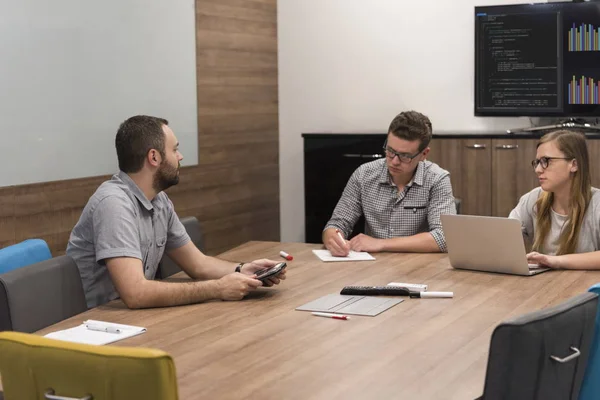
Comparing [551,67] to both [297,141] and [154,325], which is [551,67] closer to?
[297,141]

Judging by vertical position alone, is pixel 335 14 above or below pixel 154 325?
above

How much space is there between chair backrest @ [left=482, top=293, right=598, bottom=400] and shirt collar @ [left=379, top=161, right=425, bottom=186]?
2.15 metres

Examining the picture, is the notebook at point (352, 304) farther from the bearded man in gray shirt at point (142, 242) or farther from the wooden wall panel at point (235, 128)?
the wooden wall panel at point (235, 128)

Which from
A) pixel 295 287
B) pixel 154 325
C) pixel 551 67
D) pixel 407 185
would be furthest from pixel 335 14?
pixel 154 325

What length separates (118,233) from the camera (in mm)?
3254

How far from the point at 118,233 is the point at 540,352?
5.38 ft

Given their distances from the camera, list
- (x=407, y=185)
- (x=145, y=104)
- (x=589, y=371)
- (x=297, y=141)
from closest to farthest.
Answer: (x=589, y=371)
(x=407, y=185)
(x=145, y=104)
(x=297, y=141)

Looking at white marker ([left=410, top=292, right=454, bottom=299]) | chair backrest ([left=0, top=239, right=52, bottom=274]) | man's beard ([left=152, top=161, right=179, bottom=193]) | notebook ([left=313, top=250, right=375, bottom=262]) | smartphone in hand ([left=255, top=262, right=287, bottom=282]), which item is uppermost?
man's beard ([left=152, top=161, right=179, bottom=193])

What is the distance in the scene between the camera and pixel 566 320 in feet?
7.33

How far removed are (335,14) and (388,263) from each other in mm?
3830

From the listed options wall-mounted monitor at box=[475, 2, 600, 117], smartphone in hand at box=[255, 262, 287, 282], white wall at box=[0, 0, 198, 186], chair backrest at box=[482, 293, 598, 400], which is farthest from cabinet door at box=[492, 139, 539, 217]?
chair backrest at box=[482, 293, 598, 400]

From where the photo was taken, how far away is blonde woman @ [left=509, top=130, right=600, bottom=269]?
3.93 metres

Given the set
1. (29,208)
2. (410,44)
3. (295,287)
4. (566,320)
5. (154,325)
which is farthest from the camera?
(410,44)

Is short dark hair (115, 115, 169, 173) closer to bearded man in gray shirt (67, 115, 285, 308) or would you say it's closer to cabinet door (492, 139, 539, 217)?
bearded man in gray shirt (67, 115, 285, 308)
